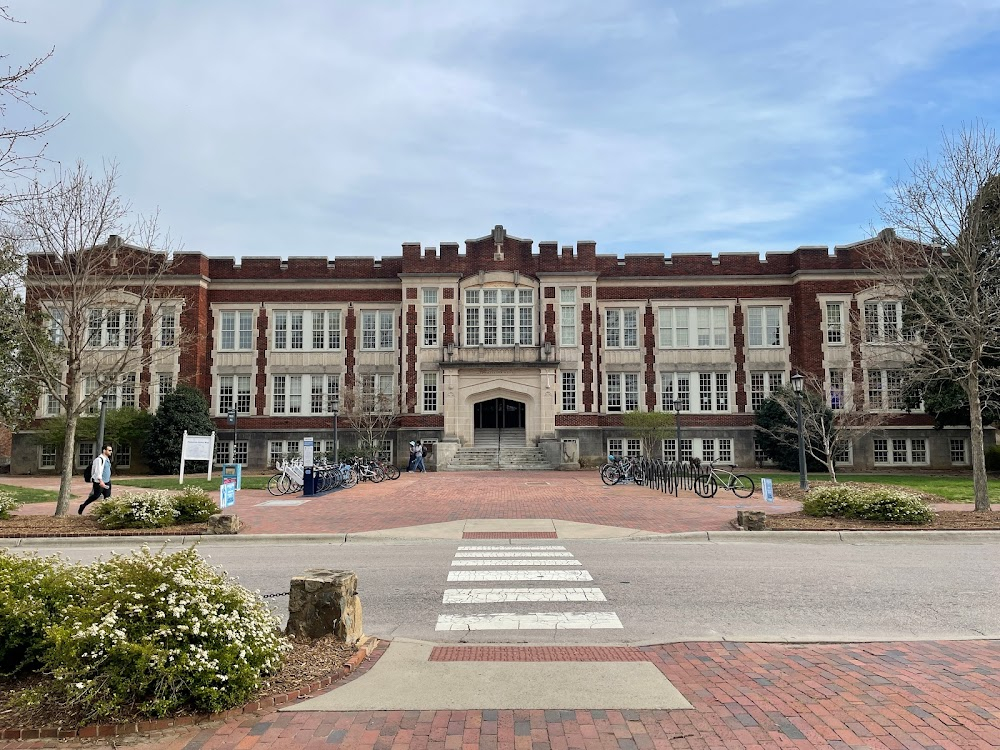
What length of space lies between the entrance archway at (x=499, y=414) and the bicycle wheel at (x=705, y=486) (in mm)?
21790

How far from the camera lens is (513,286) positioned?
41250 mm

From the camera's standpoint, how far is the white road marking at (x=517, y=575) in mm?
10031

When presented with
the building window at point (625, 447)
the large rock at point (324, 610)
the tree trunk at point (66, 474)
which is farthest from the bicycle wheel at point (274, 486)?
the building window at point (625, 447)

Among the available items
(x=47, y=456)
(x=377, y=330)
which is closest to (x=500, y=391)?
(x=377, y=330)

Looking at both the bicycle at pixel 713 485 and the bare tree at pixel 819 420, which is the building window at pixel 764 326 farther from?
the bicycle at pixel 713 485

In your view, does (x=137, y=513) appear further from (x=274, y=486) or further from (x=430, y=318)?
(x=430, y=318)

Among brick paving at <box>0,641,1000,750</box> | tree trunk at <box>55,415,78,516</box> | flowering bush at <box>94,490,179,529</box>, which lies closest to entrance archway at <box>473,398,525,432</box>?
tree trunk at <box>55,415,78,516</box>

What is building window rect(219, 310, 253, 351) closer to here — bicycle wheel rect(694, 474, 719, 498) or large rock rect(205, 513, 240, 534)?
bicycle wheel rect(694, 474, 719, 498)

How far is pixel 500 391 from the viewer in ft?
133

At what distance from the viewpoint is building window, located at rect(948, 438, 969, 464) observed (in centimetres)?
3984

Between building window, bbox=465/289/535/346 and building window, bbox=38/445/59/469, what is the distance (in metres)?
22.9

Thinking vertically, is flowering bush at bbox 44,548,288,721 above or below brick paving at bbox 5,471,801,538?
above

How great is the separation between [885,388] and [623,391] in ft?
45.9

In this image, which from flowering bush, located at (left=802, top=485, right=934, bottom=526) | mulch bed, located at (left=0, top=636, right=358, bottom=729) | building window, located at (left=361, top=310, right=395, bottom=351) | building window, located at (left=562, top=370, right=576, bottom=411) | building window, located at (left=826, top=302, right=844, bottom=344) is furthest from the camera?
building window, located at (left=361, top=310, right=395, bottom=351)
